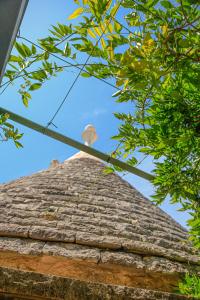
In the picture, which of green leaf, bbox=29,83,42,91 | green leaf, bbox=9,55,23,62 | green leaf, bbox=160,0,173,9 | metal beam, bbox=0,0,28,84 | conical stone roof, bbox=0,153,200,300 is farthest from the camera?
conical stone roof, bbox=0,153,200,300

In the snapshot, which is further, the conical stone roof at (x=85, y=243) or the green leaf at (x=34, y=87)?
the conical stone roof at (x=85, y=243)

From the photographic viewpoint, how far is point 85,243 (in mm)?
3396

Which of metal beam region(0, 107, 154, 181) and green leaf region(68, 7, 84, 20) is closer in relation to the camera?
green leaf region(68, 7, 84, 20)

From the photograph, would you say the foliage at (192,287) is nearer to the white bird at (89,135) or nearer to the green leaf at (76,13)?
the green leaf at (76,13)

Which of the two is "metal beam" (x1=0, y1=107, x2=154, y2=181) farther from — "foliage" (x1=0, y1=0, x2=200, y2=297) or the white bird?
the white bird

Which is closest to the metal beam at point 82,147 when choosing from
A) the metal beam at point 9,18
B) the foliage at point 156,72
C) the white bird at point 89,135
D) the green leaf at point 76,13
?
the foliage at point 156,72

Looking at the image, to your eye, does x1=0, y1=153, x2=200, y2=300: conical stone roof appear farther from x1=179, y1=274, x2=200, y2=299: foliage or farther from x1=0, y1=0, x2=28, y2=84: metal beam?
x1=0, y1=0, x2=28, y2=84: metal beam

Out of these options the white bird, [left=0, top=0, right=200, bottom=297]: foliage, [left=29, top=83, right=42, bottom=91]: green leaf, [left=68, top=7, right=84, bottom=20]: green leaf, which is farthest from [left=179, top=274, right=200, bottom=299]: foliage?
the white bird

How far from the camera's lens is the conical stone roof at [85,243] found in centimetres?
300

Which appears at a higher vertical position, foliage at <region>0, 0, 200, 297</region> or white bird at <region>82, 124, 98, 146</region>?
white bird at <region>82, 124, 98, 146</region>

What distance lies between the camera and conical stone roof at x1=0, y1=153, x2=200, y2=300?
9.84 feet

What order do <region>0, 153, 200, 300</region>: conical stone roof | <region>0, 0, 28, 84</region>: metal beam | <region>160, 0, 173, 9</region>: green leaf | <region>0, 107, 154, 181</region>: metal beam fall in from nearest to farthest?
<region>0, 0, 28, 84</region>: metal beam < <region>160, 0, 173, 9</region>: green leaf < <region>0, 107, 154, 181</region>: metal beam < <region>0, 153, 200, 300</region>: conical stone roof

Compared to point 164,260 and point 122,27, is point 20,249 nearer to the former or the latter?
point 164,260

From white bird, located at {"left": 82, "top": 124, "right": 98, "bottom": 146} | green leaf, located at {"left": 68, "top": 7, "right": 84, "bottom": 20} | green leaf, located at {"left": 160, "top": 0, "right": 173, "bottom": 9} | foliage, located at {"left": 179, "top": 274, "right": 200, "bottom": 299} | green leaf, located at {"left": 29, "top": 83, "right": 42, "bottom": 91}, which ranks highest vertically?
white bird, located at {"left": 82, "top": 124, "right": 98, "bottom": 146}
